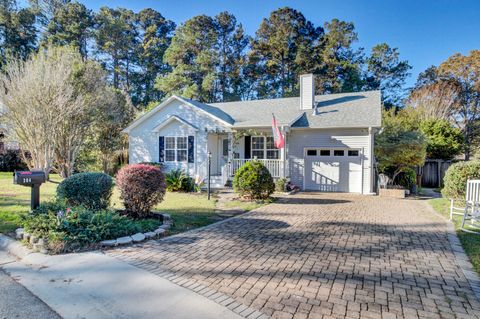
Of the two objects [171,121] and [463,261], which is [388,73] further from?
[463,261]

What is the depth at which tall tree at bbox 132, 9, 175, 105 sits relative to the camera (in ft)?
116

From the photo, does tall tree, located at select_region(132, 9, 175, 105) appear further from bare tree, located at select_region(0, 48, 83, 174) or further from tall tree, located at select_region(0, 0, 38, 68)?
bare tree, located at select_region(0, 48, 83, 174)

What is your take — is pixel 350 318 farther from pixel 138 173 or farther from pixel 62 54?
pixel 62 54

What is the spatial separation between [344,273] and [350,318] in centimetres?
121

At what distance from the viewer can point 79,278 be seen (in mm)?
3834

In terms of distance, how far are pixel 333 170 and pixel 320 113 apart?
3.37 metres

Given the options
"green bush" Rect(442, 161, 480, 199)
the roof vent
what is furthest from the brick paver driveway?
the roof vent

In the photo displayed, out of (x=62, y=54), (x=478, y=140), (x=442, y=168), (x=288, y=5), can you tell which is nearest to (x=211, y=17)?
(x=288, y=5)

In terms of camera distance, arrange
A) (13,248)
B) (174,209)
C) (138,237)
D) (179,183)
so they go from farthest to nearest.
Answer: (179,183) → (174,209) → (138,237) → (13,248)

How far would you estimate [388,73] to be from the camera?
1152 inches

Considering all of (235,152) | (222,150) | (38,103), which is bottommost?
(235,152)

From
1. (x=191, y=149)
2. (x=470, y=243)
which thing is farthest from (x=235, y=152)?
(x=470, y=243)

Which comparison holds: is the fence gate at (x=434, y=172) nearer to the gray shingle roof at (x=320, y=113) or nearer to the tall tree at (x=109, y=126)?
the gray shingle roof at (x=320, y=113)

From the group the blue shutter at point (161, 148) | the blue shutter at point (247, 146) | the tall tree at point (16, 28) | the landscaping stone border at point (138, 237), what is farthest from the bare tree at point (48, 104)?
the tall tree at point (16, 28)
